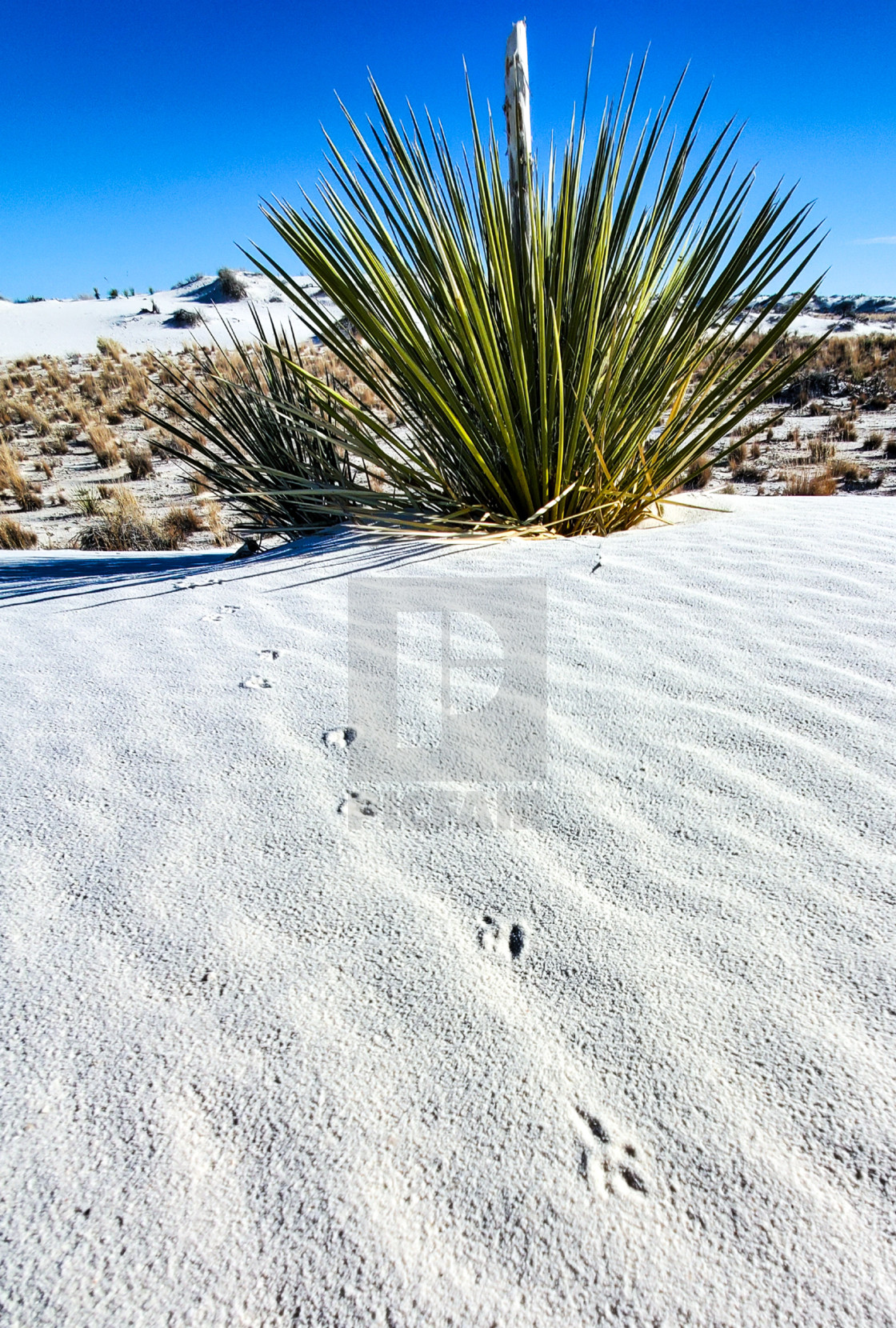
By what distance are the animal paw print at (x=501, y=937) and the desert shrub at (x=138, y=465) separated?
27.5 feet

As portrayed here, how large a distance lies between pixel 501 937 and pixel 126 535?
5.82m

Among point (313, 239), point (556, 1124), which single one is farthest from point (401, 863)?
point (313, 239)

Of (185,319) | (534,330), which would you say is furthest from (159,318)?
(534,330)

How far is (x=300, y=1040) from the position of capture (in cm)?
88

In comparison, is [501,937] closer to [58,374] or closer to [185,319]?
[58,374]

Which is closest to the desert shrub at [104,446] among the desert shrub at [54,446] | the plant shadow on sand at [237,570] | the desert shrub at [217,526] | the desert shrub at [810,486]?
the desert shrub at [54,446]

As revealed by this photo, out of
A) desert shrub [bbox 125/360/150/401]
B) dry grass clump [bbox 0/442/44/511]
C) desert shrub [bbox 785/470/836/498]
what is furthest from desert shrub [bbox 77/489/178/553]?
desert shrub [bbox 125/360/150/401]

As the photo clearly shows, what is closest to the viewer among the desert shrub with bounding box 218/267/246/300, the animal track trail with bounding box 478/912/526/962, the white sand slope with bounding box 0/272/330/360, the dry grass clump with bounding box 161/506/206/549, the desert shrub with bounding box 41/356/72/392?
the animal track trail with bounding box 478/912/526/962

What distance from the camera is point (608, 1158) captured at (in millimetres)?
747

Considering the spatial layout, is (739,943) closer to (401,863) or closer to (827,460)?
(401,863)

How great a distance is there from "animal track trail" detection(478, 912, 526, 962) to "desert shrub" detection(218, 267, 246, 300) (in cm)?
3071

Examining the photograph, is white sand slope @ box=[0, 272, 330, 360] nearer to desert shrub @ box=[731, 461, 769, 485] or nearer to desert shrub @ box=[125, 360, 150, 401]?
desert shrub @ box=[125, 360, 150, 401]

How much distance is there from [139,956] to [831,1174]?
2.74 feet

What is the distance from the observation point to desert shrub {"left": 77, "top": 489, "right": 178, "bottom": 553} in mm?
5938
